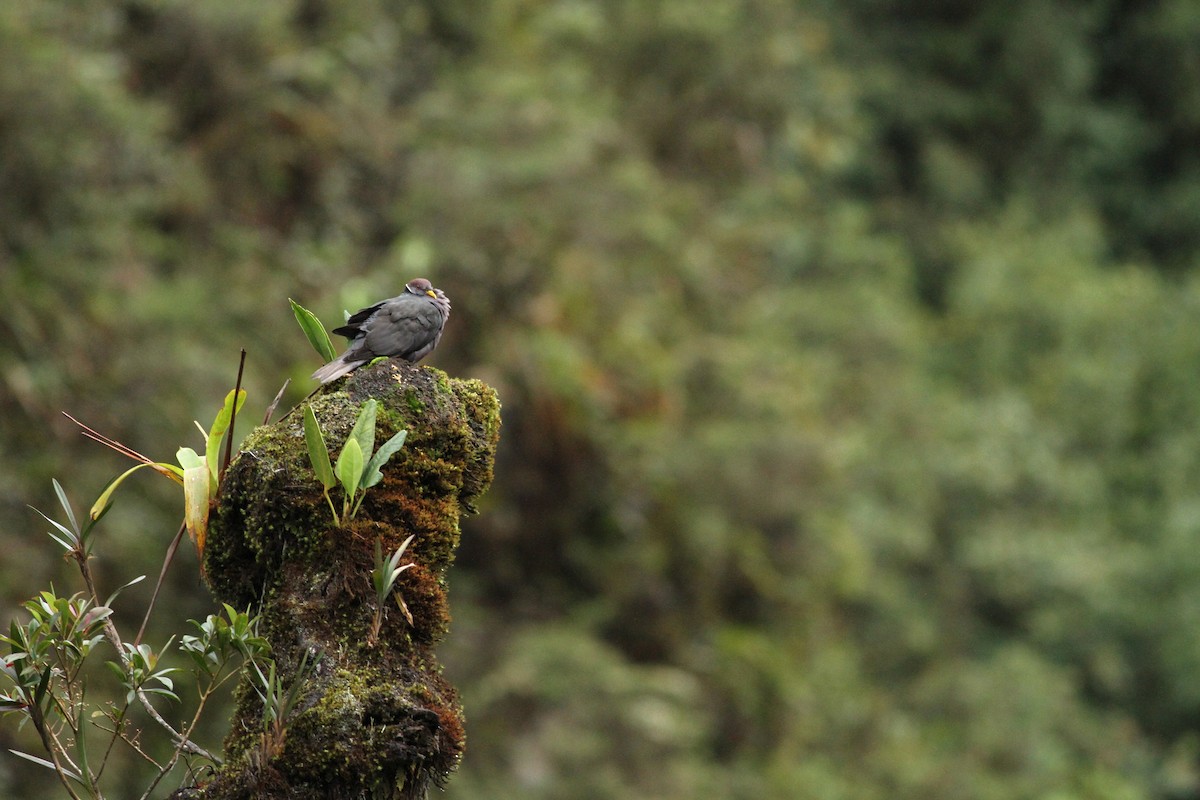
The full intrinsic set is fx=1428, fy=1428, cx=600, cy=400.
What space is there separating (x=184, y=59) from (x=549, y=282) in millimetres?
3098

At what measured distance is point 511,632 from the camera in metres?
10.2

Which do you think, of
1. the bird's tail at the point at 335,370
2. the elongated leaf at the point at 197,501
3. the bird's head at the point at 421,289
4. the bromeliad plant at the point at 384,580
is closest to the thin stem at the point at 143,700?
the elongated leaf at the point at 197,501

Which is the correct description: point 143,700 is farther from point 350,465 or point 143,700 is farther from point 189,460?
point 350,465

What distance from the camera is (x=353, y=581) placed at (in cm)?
284

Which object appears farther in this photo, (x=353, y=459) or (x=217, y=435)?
(x=217, y=435)

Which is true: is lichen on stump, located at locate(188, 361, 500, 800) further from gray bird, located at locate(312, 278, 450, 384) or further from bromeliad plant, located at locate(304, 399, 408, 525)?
gray bird, located at locate(312, 278, 450, 384)

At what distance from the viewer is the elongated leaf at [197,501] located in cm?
294

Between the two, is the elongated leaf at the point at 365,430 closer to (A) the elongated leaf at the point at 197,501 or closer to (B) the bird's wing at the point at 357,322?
(A) the elongated leaf at the point at 197,501

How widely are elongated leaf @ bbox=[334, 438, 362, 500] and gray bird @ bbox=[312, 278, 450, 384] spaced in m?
0.52

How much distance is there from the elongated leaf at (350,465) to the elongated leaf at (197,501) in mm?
379

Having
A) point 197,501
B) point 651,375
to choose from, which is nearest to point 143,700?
point 197,501

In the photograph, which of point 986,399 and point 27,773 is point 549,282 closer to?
point 27,773

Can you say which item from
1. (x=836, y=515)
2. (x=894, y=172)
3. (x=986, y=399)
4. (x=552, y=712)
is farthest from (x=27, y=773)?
(x=894, y=172)

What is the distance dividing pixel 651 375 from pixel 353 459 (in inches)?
363
